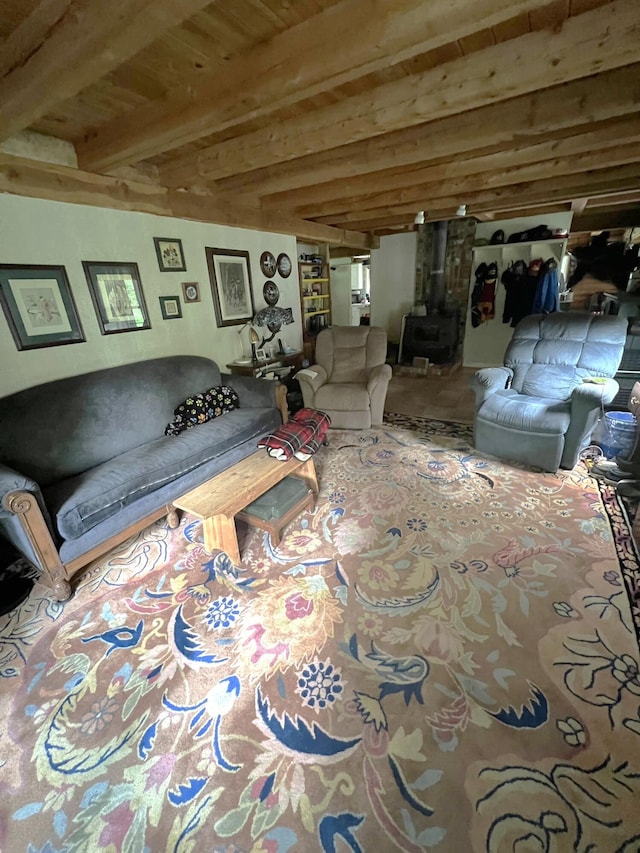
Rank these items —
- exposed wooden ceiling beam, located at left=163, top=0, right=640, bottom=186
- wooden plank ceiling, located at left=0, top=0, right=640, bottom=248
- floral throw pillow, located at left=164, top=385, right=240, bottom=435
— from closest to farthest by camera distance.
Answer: wooden plank ceiling, located at left=0, top=0, right=640, bottom=248 < exposed wooden ceiling beam, located at left=163, top=0, right=640, bottom=186 < floral throw pillow, located at left=164, top=385, right=240, bottom=435

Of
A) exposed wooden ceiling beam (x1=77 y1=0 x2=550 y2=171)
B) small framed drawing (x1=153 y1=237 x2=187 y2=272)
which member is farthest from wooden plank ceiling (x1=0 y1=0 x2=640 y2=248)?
small framed drawing (x1=153 y1=237 x2=187 y2=272)

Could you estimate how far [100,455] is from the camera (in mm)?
2410

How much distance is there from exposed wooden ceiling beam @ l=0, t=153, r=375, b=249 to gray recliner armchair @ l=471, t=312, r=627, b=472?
2.71 meters

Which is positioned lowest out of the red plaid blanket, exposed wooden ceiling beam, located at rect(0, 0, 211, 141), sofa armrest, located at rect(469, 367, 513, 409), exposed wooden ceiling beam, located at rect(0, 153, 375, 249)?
the red plaid blanket

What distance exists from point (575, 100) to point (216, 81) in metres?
1.74

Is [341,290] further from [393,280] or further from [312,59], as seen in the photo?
[312,59]

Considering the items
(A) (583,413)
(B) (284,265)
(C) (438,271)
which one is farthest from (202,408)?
(C) (438,271)

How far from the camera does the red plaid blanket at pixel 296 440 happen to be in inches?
88.0

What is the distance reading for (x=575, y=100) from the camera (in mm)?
1776

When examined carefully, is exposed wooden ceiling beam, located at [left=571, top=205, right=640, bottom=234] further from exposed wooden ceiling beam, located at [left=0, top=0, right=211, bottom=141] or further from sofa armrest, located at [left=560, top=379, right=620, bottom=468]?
exposed wooden ceiling beam, located at [left=0, top=0, right=211, bottom=141]

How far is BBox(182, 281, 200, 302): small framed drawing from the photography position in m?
3.24

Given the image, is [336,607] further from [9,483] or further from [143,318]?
[143,318]

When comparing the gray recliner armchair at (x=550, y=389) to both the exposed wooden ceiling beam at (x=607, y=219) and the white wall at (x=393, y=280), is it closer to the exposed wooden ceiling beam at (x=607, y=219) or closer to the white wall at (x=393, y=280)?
the white wall at (x=393, y=280)

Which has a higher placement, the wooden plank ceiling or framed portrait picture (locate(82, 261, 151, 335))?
the wooden plank ceiling
